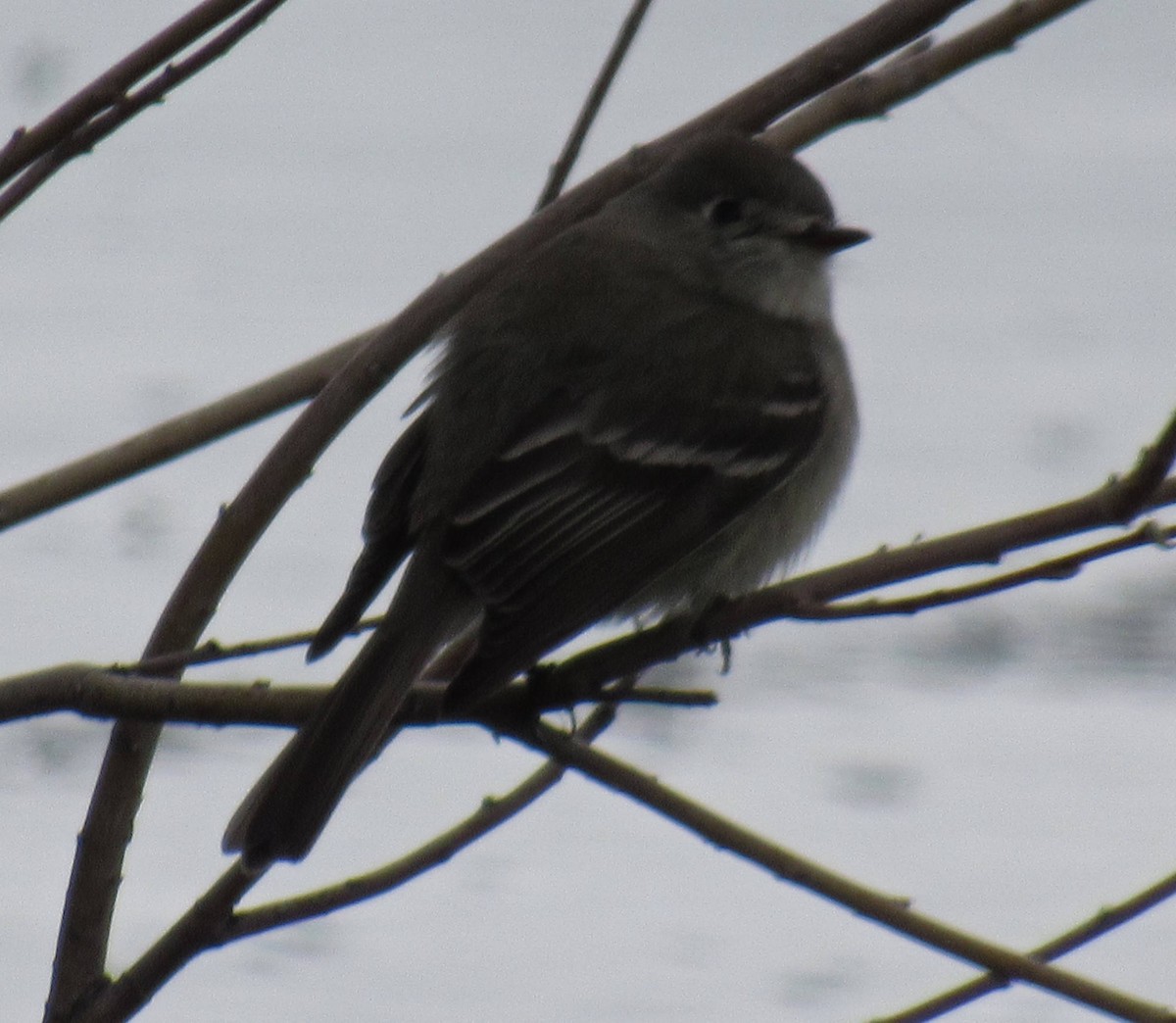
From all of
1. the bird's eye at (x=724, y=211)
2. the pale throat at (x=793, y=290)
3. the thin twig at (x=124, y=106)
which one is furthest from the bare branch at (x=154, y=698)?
the bird's eye at (x=724, y=211)

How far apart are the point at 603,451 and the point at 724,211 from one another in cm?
93

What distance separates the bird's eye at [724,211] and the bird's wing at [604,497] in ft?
1.80

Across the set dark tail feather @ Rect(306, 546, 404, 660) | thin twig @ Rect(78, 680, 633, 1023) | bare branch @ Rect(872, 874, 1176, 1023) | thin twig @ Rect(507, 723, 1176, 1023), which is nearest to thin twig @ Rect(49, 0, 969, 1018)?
thin twig @ Rect(78, 680, 633, 1023)

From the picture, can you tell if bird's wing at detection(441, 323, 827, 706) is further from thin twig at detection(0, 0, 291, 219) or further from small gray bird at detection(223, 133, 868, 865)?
thin twig at detection(0, 0, 291, 219)

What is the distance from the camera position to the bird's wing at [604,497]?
2.68 m

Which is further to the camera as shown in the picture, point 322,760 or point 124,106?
point 322,760

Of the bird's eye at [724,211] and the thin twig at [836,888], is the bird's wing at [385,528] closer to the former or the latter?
the thin twig at [836,888]

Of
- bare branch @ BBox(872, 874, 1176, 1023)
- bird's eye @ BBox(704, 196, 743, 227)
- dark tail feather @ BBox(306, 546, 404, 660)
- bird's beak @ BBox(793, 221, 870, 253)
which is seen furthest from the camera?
bird's eye @ BBox(704, 196, 743, 227)

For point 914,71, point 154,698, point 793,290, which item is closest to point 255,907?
point 154,698

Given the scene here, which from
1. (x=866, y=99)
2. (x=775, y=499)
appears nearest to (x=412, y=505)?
(x=775, y=499)

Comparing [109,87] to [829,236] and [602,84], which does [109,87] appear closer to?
[602,84]

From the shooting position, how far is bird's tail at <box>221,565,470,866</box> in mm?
2207

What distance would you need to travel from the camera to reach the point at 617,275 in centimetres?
339

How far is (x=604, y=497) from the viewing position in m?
2.90
